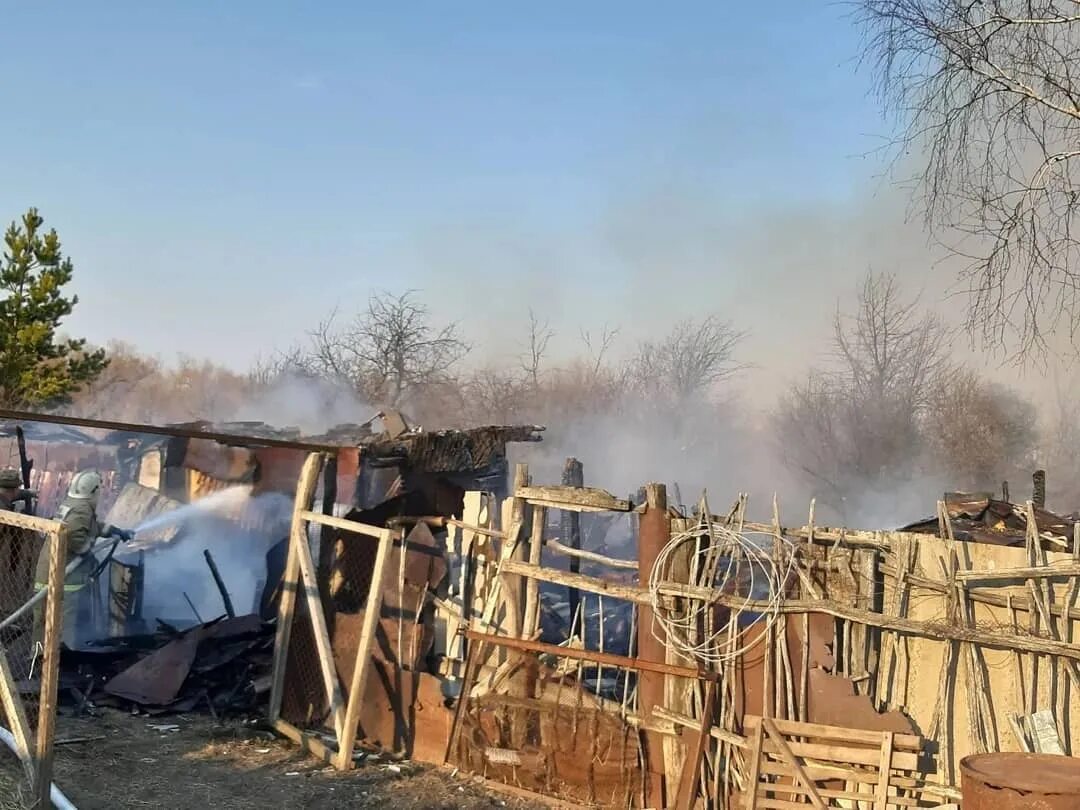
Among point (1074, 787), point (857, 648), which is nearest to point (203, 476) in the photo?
point (857, 648)

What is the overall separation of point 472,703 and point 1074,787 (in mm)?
4239

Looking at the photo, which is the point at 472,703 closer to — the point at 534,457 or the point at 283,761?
the point at 283,761

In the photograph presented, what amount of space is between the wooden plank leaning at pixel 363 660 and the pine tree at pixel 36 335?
21794 mm

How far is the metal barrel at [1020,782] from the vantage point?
15.7ft

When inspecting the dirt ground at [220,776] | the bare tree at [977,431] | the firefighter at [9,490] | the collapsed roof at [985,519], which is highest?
the bare tree at [977,431]

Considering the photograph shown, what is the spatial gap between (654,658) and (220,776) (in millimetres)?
3410

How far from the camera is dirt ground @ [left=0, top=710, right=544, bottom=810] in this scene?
22.2ft

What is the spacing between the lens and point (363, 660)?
7711mm

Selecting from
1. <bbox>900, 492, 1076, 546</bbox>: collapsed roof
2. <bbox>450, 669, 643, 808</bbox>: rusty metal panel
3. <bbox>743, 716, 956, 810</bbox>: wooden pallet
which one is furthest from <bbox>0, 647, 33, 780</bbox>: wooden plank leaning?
<bbox>900, 492, 1076, 546</bbox>: collapsed roof

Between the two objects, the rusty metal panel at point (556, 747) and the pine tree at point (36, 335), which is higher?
the pine tree at point (36, 335)

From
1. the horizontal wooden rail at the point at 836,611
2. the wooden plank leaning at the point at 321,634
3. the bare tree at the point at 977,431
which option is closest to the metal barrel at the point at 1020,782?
the horizontal wooden rail at the point at 836,611

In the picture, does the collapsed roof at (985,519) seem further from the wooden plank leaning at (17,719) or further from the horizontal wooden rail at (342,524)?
the wooden plank leaning at (17,719)

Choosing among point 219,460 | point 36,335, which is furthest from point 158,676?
point 36,335

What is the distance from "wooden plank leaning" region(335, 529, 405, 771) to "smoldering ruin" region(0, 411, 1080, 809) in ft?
0.06
